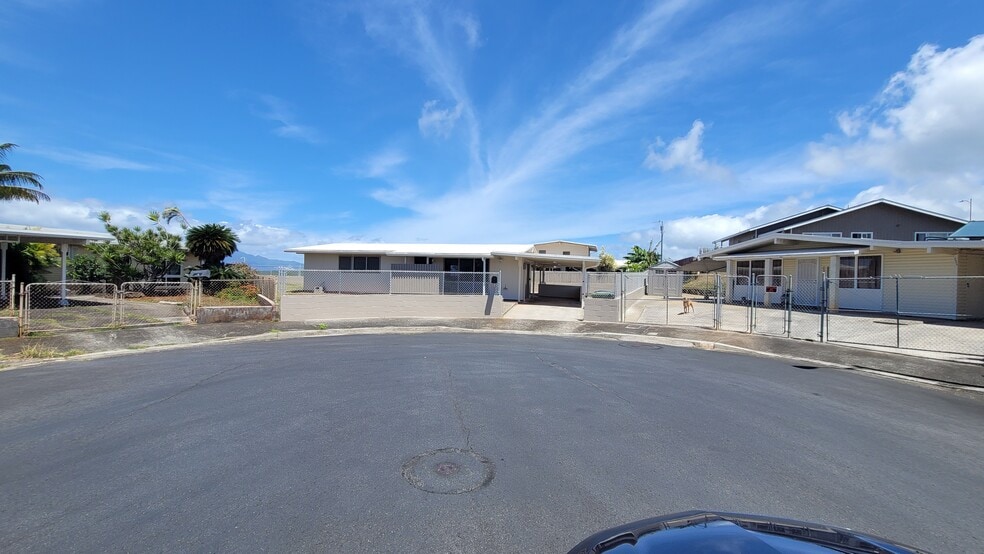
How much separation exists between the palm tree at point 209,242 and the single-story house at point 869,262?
89.2 feet

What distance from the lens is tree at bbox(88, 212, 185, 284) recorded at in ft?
85.0

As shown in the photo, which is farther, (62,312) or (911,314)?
(911,314)

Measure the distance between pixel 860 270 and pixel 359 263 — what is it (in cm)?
2372

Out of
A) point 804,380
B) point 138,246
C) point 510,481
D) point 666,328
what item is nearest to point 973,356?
point 804,380

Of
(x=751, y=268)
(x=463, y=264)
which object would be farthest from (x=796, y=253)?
(x=463, y=264)

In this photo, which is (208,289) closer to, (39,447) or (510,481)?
(39,447)

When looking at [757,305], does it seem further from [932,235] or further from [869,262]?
[932,235]

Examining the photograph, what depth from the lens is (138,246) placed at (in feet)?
86.9

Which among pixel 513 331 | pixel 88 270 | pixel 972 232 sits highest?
pixel 972 232

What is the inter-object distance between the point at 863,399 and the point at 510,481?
21.6ft

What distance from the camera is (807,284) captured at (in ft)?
70.7

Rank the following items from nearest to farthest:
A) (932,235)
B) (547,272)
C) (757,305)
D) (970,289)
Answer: (970,289) → (757,305) → (932,235) → (547,272)

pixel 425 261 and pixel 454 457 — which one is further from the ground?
pixel 425 261

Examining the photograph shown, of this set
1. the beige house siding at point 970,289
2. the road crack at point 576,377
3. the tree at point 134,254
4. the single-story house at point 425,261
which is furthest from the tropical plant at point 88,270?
the beige house siding at point 970,289
